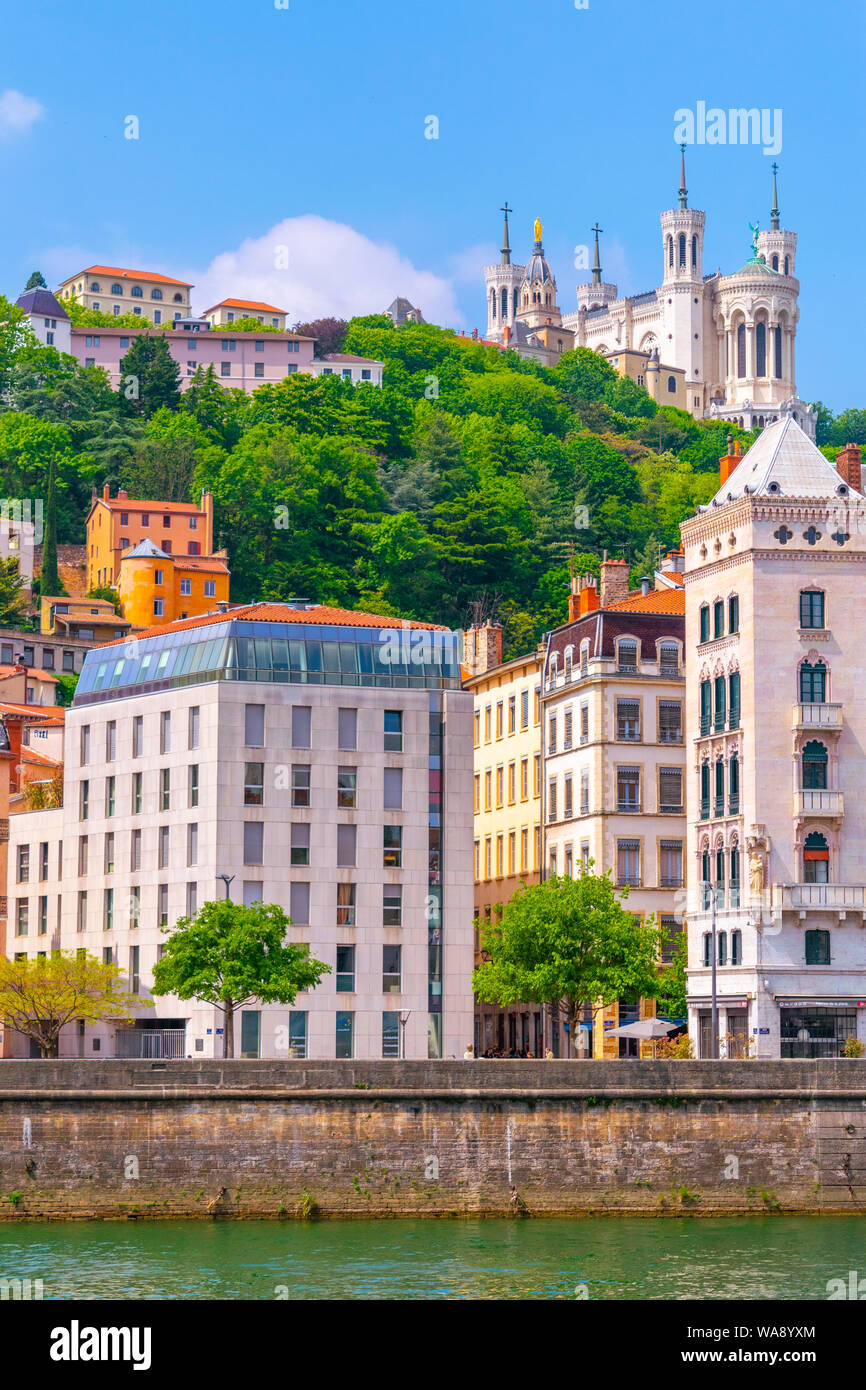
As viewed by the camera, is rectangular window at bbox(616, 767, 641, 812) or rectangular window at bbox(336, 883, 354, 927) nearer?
rectangular window at bbox(336, 883, 354, 927)

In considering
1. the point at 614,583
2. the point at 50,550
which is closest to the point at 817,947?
the point at 614,583

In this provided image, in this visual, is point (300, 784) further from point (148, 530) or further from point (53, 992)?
point (148, 530)

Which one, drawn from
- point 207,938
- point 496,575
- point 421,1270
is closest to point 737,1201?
point 421,1270

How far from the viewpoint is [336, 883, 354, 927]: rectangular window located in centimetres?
7644

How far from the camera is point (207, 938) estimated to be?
214 ft

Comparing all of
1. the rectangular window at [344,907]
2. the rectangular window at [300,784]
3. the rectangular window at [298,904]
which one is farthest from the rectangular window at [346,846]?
the rectangular window at [298,904]

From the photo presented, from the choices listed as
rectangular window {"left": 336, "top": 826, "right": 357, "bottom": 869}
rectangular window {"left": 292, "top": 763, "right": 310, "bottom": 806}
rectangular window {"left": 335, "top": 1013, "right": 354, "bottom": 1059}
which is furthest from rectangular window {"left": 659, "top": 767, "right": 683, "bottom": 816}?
rectangular window {"left": 335, "top": 1013, "right": 354, "bottom": 1059}

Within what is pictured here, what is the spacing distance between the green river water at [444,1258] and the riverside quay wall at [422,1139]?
825 millimetres

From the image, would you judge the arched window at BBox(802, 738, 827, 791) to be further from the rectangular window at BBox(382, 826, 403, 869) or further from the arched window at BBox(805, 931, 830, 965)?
the rectangular window at BBox(382, 826, 403, 869)

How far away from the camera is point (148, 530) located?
16038 cm

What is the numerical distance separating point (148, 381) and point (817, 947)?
13375 centimetres

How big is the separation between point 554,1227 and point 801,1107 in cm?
768

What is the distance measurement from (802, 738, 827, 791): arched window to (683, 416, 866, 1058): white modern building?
0.10 feet
